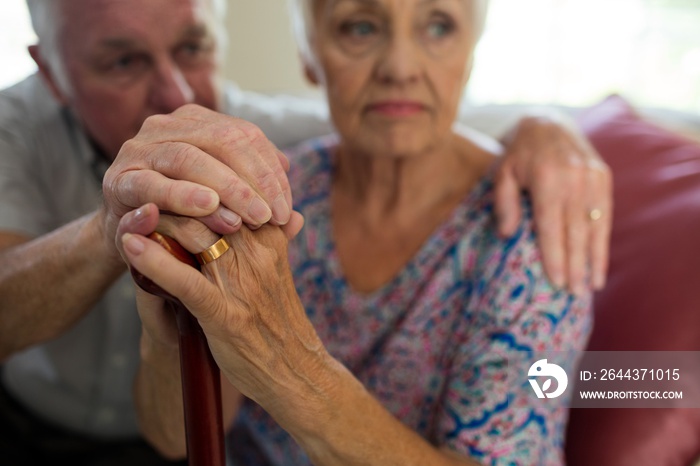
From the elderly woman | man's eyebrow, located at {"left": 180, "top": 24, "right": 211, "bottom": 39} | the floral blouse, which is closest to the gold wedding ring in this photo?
the elderly woman

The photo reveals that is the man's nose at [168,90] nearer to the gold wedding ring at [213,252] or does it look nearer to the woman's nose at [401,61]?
the woman's nose at [401,61]

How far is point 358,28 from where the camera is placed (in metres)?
1.11

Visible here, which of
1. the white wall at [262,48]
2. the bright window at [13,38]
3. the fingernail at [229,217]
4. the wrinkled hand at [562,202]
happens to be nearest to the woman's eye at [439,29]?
the wrinkled hand at [562,202]

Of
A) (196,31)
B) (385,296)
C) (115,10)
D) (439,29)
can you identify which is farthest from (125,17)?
(385,296)

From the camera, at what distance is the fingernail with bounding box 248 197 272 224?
653 mm

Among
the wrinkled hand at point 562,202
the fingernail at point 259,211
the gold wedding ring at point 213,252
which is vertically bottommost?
the wrinkled hand at point 562,202

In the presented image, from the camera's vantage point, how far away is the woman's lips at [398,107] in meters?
1.09

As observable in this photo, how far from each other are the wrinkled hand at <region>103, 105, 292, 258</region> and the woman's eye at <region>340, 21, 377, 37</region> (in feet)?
1.48

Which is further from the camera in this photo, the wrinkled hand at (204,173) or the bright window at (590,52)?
the bright window at (590,52)

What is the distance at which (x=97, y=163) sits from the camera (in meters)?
1.39

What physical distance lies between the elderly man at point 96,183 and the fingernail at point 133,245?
90 millimetres

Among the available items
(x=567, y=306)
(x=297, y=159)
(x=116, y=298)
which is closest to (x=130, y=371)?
(x=116, y=298)

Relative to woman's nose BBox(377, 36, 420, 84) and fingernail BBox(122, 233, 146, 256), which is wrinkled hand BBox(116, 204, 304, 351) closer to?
fingernail BBox(122, 233, 146, 256)

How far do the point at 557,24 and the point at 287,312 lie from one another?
2.67m
